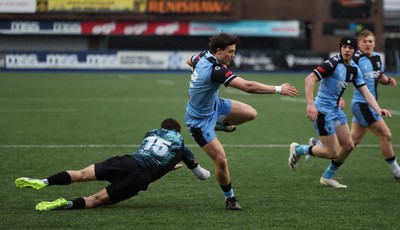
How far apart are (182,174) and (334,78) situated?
8.70ft

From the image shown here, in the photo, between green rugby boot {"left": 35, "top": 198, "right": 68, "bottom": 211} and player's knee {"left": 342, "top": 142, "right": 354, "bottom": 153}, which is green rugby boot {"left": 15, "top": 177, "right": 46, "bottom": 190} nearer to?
green rugby boot {"left": 35, "top": 198, "right": 68, "bottom": 211}

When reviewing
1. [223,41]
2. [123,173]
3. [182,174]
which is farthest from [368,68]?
[123,173]

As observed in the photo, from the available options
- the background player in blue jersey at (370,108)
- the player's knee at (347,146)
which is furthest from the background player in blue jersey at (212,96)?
the background player in blue jersey at (370,108)

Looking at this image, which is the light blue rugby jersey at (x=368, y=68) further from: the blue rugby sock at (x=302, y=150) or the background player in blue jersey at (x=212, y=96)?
the background player in blue jersey at (x=212, y=96)

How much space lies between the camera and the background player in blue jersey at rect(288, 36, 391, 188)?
10.8 meters

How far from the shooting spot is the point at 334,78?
11.0m

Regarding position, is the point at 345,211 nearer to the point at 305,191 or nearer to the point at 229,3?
the point at 305,191

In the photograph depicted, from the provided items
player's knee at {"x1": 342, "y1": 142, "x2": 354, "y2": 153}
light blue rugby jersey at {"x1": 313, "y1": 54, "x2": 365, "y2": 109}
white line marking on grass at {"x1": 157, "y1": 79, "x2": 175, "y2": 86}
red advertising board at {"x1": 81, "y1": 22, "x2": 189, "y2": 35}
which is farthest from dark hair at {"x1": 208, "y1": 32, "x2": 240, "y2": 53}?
red advertising board at {"x1": 81, "y1": 22, "x2": 189, "y2": 35}

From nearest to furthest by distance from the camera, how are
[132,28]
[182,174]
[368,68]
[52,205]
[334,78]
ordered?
1. [52,205]
2. [334,78]
3. [182,174]
4. [368,68]
5. [132,28]

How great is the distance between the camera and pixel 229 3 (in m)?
44.9

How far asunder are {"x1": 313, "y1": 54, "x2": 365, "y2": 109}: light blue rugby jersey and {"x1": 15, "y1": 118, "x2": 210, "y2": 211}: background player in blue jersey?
247 cm

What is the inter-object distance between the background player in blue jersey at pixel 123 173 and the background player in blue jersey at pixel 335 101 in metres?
2.33

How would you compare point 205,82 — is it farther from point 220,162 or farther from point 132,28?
point 132,28

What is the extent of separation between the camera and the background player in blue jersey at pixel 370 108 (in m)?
12.0
